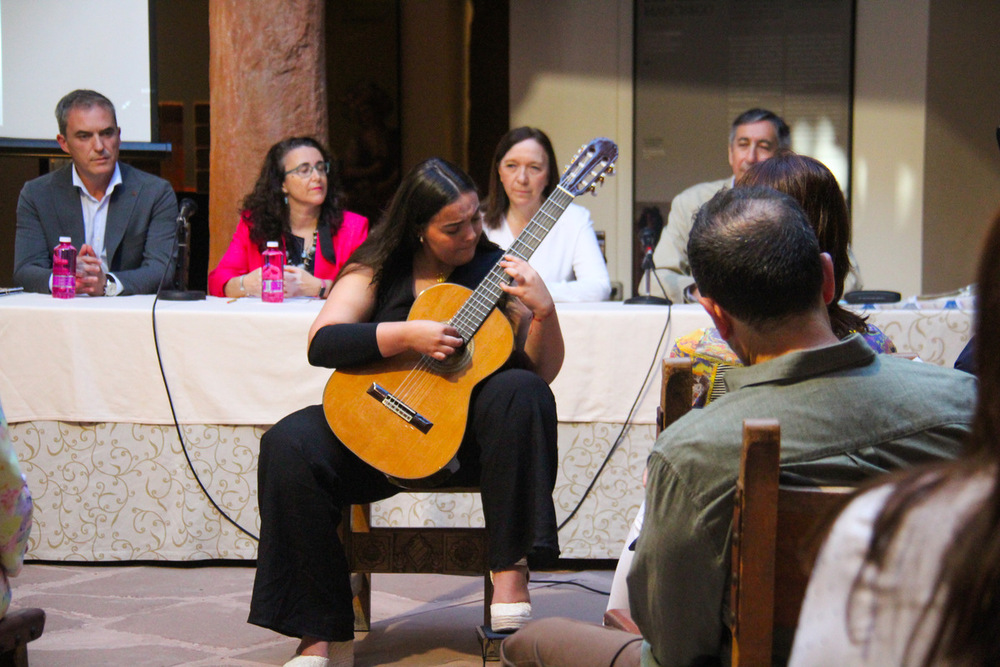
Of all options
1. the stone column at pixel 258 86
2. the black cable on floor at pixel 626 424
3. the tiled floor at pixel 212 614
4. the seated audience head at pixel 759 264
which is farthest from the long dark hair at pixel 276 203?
the seated audience head at pixel 759 264

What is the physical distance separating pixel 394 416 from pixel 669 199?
4053 mm

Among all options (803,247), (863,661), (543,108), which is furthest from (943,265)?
(863,661)

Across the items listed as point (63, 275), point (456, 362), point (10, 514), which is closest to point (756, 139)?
point (456, 362)

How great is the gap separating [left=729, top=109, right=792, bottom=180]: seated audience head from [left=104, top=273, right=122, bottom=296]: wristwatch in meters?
2.23

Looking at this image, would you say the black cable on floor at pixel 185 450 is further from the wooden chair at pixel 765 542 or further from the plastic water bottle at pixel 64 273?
the wooden chair at pixel 765 542

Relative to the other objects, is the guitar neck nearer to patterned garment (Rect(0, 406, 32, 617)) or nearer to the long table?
the long table

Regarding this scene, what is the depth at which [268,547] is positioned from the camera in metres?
2.46

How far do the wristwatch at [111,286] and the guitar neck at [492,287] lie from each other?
173 cm

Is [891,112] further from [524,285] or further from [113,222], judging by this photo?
[524,285]

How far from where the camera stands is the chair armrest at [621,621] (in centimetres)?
172

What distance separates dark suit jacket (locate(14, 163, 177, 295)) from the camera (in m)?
4.08

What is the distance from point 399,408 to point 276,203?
5.65 feet

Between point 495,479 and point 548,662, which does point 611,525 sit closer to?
point 495,479

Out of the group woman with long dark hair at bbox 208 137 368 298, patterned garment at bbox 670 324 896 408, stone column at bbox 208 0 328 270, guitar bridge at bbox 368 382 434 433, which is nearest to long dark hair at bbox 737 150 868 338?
patterned garment at bbox 670 324 896 408
